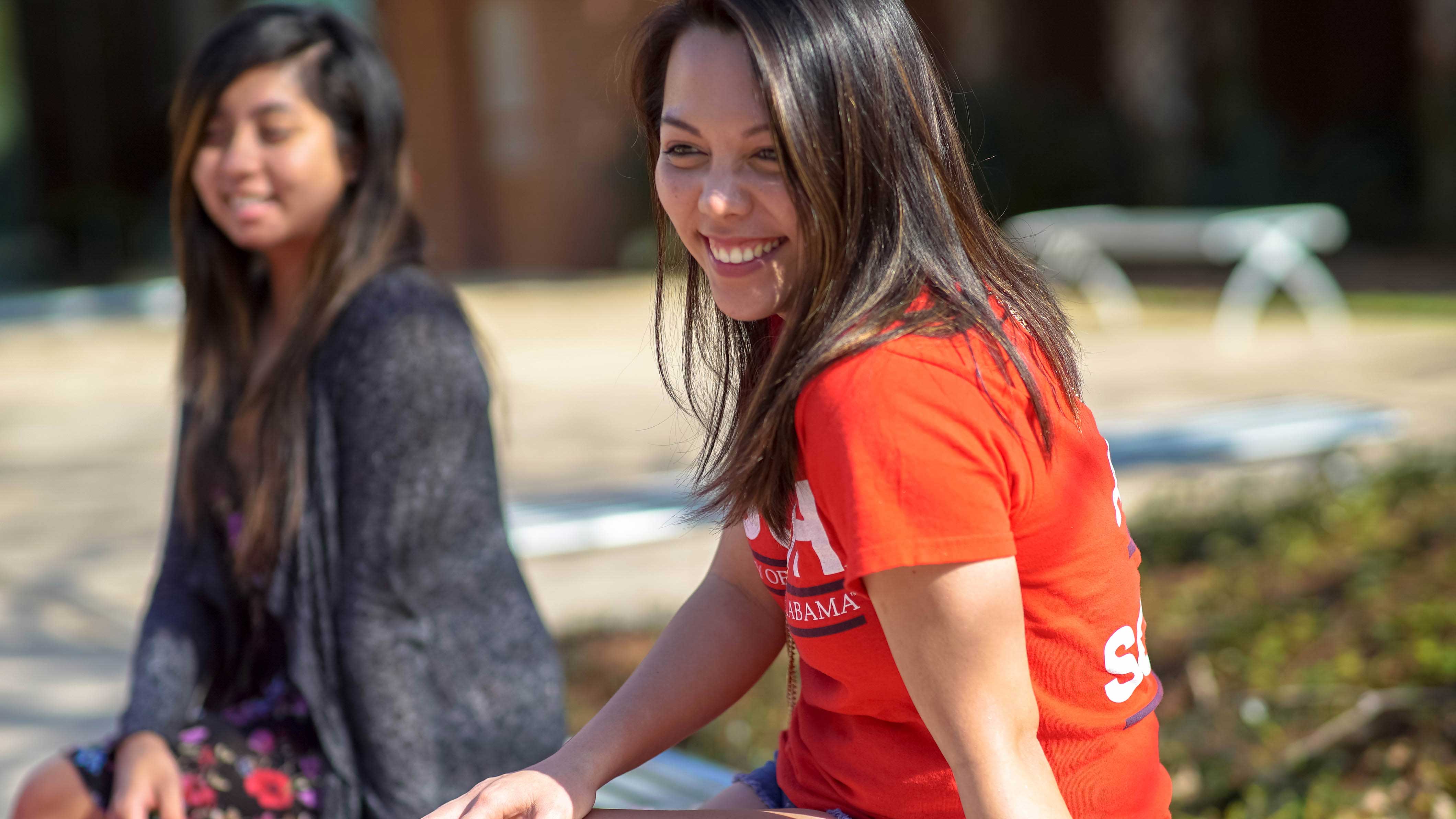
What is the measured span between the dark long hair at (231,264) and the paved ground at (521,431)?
0.35 m

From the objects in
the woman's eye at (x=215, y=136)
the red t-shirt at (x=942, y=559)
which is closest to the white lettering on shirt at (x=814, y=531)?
the red t-shirt at (x=942, y=559)

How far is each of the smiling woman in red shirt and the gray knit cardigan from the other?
66 cm

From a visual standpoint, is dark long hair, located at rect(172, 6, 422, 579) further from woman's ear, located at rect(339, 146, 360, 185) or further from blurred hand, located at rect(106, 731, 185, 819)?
blurred hand, located at rect(106, 731, 185, 819)

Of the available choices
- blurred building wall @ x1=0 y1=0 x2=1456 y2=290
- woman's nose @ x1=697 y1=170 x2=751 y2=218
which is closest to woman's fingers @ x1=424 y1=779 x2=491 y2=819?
woman's nose @ x1=697 y1=170 x2=751 y2=218

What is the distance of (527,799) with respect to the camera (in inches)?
59.6

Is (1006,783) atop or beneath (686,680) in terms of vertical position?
atop

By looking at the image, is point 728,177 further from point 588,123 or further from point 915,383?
point 588,123

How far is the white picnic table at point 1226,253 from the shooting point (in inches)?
400

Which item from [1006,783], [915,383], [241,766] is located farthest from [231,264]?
[1006,783]

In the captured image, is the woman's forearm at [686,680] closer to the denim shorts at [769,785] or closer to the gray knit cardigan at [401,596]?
the denim shorts at [769,785]

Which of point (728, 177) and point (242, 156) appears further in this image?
point (242, 156)

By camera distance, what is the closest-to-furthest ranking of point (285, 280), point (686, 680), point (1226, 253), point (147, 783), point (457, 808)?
point (457, 808) → point (686, 680) → point (147, 783) → point (285, 280) → point (1226, 253)

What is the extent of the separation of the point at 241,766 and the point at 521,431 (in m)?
5.59

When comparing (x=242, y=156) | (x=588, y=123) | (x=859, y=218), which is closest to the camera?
(x=859, y=218)
